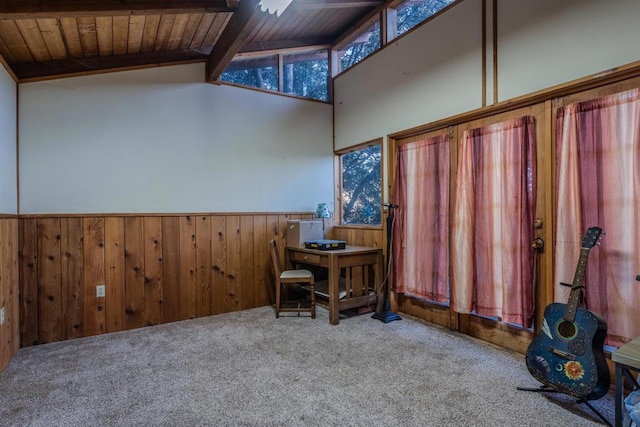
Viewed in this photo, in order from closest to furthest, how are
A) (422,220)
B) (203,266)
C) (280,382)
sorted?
(280,382) < (422,220) < (203,266)

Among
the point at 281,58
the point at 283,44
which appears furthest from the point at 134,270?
the point at 283,44

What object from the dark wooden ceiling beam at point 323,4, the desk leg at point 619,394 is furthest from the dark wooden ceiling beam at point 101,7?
the desk leg at point 619,394

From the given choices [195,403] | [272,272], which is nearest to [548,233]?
[195,403]

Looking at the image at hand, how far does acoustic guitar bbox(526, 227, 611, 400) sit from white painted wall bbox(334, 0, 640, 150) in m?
1.11

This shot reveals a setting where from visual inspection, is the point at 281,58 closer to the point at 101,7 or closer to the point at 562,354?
the point at 101,7

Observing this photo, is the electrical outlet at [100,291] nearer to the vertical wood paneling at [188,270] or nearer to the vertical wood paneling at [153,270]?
the vertical wood paneling at [153,270]

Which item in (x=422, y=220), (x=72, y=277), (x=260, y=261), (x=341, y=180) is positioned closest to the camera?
(x=72, y=277)

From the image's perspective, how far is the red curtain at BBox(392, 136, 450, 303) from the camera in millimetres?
3145

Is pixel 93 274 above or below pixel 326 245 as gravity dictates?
below

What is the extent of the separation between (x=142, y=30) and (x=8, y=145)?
1433mm

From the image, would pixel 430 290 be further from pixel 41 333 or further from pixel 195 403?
pixel 41 333

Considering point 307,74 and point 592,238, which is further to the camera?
point 307,74

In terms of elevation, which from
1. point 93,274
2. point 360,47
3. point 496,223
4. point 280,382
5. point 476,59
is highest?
point 360,47

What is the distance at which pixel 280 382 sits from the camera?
2223mm
